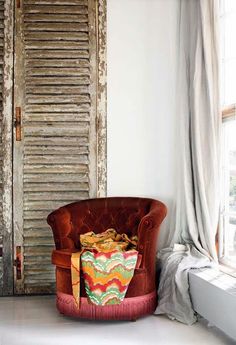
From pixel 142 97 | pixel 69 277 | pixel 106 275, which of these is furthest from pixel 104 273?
pixel 142 97

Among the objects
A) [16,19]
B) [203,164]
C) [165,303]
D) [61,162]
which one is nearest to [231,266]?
[165,303]

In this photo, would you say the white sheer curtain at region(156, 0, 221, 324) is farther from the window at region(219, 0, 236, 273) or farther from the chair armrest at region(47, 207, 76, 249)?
the chair armrest at region(47, 207, 76, 249)

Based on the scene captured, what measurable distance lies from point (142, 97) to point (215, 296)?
1.79m

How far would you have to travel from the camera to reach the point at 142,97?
4.00 meters

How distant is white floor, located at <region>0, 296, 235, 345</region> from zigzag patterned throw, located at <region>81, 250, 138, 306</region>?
0.59ft

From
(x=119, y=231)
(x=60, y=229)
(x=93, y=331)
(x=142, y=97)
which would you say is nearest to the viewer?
(x=93, y=331)

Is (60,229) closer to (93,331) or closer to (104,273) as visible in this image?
(104,273)

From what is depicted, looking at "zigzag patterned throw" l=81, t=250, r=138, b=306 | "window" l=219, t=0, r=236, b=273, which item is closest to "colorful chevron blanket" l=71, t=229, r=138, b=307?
"zigzag patterned throw" l=81, t=250, r=138, b=306

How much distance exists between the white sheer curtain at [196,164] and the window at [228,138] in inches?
3.8

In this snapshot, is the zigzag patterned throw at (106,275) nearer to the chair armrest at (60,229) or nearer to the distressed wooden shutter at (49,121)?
the chair armrest at (60,229)

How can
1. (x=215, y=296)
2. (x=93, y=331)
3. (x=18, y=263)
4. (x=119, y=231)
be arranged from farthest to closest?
1. (x=18, y=263)
2. (x=119, y=231)
3. (x=93, y=331)
4. (x=215, y=296)

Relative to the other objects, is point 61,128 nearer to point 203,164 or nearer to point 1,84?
point 1,84

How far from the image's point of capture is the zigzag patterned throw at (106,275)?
3.04m

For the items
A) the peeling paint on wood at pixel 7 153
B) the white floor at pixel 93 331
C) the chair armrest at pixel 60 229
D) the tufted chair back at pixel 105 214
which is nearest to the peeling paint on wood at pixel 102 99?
the tufted chair back at pixel 105 214
